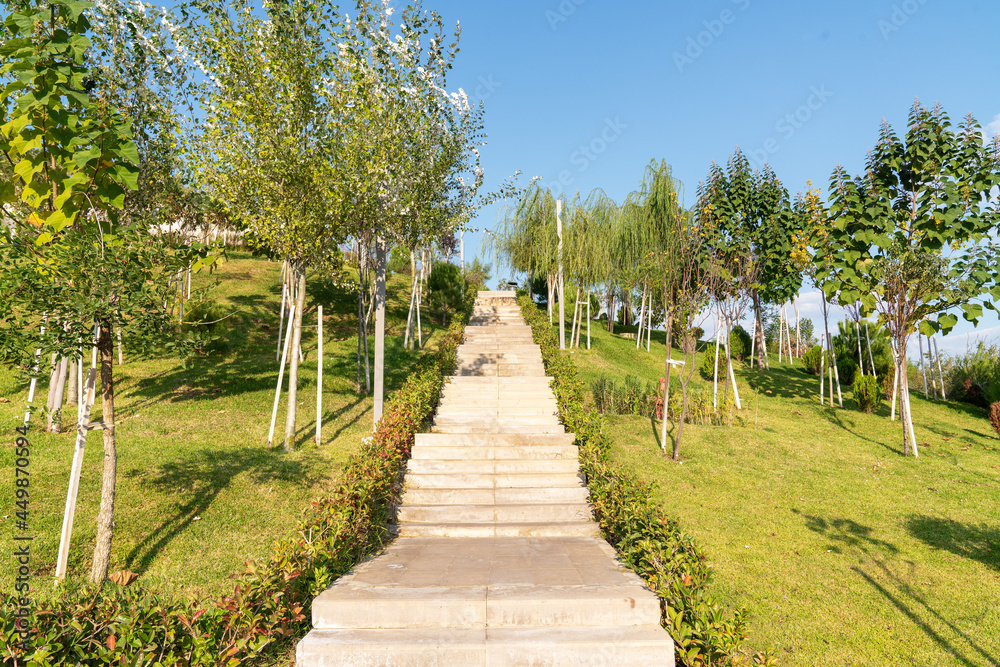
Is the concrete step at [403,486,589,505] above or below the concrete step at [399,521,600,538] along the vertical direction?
above

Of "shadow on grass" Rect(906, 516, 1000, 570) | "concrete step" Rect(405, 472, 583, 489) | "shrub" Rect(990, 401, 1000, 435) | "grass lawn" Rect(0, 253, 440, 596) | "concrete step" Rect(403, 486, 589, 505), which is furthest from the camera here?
"shrub" Rect(990, 401, 1000, 435)

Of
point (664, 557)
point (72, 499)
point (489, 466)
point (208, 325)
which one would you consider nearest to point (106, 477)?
point (72, 499)

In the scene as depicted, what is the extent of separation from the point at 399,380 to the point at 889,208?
13346 millimetres

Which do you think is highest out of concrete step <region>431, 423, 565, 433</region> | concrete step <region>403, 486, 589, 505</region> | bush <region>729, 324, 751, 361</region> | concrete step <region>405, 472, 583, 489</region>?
bush <region>729, 324, 751, 361</region>

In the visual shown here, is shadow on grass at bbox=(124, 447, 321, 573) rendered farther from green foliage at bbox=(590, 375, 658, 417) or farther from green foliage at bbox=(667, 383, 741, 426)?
green foliage at bbox=(667, 383, 741, 426)

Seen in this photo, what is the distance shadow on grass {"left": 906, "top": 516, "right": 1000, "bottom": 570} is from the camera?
21.3 feet

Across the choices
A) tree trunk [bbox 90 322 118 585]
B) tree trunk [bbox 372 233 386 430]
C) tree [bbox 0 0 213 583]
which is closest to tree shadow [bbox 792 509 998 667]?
tree trunk [bbox 372 233 386 430]

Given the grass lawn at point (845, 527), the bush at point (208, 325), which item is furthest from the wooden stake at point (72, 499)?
the bush at point (208, 325)

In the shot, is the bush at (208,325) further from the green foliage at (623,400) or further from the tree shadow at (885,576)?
the tree shadow at (885,576)

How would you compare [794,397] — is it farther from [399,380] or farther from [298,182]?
[298,182]

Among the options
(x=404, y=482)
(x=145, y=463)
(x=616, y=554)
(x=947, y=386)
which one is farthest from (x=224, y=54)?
(x=947, y=386)

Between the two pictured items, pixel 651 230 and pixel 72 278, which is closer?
pixel 72 278

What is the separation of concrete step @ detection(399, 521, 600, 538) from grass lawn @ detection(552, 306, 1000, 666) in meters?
1.67

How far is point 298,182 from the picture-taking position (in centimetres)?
942
